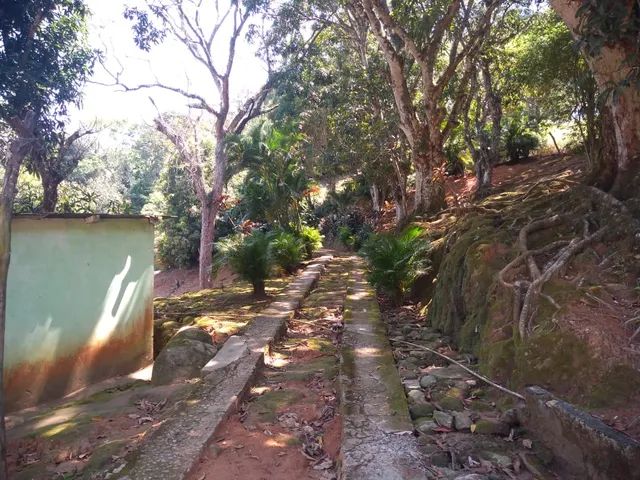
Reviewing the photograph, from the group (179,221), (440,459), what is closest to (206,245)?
(179,221)

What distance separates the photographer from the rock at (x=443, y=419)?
3400 mm

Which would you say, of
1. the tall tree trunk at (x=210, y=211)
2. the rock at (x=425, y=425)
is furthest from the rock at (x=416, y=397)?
the tall tree trunk at (x=210, y=211)

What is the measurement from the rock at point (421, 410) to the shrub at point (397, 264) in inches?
156

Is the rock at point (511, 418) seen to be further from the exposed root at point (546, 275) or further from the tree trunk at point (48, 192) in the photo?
the tree trunk at point (48, 192)

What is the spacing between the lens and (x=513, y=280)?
462cm

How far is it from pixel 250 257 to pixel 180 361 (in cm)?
375

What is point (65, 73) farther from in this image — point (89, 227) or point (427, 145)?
point (427, 145)

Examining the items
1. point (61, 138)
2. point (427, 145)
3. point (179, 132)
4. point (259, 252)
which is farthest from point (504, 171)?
point (61, 138)

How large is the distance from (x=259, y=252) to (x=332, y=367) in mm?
4390

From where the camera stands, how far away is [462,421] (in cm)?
338

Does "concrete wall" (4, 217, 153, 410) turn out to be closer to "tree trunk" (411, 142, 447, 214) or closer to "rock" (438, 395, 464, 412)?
"rock" (438, 395, 464, 412)

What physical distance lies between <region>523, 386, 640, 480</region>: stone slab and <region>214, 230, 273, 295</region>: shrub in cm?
673

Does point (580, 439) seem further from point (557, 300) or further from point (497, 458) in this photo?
point (557, 300)

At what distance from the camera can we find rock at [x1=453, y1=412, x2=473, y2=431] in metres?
3.33
